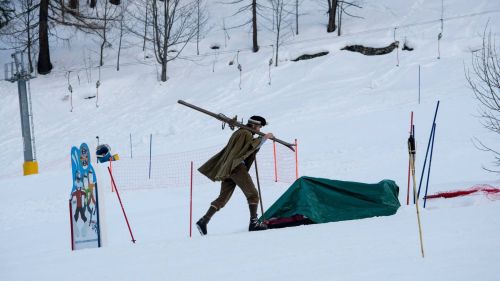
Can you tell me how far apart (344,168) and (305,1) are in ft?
85.5

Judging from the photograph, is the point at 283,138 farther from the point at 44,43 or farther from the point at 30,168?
the point at 44,43

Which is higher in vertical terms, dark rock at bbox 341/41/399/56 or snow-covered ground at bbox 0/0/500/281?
dark rock at bbox 341/41/399/56

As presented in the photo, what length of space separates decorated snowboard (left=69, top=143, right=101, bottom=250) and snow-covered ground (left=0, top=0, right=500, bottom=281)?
0.94 ft

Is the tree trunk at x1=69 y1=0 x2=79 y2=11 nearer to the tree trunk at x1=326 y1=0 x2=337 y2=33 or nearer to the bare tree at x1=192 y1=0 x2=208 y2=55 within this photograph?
the bare tree at x1=192 y1=0 x2=208 y2=55

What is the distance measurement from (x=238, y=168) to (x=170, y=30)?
2923 centimetres

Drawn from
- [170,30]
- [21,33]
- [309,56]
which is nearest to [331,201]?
[309,56]

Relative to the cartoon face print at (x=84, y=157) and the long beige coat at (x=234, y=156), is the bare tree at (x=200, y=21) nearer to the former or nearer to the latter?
the cartoon face print at (x=84, y=157)

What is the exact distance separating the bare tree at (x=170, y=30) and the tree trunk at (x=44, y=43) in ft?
17.9

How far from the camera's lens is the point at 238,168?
346 inches

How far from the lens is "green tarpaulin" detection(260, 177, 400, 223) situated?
9469mm

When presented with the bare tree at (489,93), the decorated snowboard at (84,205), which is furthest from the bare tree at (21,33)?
the decorated snowboard at (84,205)

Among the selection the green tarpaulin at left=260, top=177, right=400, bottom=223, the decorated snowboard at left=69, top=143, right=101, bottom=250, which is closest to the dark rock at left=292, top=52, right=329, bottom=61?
the green tarpaulin at left=260, top=177, right=400, bottom=223

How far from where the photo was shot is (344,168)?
1659 centimetres

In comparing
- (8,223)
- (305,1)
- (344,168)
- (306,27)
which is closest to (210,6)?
(305,1)
